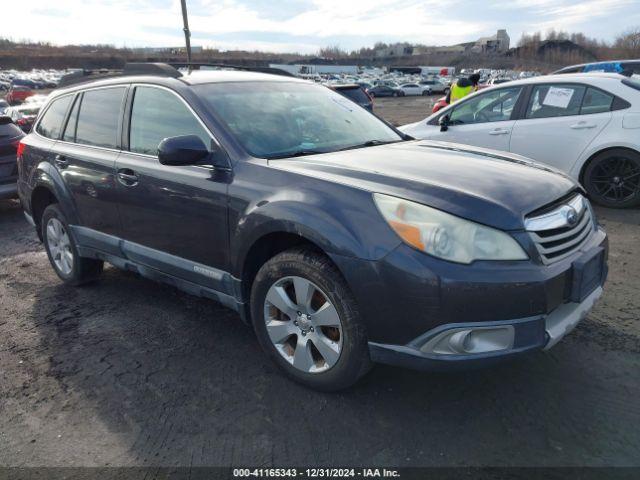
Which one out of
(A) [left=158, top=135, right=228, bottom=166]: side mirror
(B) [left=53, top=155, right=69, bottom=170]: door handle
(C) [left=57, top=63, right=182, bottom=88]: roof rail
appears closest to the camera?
(A) [left=158, top=135, right=228, bottom=166]: side mirror

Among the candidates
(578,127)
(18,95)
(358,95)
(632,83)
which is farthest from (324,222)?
(18,95)

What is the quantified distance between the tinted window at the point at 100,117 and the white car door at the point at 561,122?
4.85 metres

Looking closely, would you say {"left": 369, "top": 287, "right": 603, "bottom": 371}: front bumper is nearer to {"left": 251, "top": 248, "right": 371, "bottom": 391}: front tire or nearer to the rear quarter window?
{"left": 251, "top": 248, "right": 371, "bottom": 391}: front tire

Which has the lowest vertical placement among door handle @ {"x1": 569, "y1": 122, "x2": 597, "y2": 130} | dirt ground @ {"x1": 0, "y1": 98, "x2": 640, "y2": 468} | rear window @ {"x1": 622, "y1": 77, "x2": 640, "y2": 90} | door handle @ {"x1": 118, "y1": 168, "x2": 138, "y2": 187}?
dirt ground @ {"x1": 0, "y1": 98, "x2": 640, "y2": 468}

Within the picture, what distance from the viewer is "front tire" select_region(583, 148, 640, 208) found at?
19.8 ft

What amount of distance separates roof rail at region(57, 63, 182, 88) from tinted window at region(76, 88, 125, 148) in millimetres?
201

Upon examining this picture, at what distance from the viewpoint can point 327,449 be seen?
2.43 metres

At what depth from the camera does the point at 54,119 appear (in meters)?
4.72

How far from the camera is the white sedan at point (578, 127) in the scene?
602 cm

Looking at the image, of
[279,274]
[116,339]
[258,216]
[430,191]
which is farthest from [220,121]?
[116,339]

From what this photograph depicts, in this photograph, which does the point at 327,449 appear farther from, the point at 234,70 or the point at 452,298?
the point at 234,70

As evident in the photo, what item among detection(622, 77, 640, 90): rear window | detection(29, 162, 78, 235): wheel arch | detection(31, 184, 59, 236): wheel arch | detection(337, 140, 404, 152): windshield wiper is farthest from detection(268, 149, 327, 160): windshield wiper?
detection(622, 77, 640, 90): rear window

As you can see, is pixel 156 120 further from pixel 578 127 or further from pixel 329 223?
pixel 578 127

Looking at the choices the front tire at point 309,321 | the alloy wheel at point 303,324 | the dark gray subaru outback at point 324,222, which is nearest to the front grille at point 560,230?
the dark gray subaru outback at point 324,222
